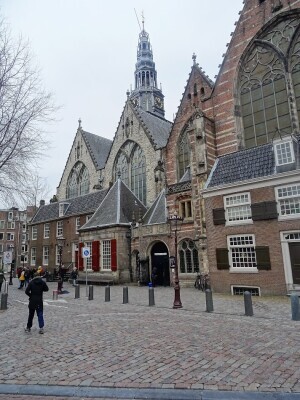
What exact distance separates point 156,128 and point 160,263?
65.2 feet

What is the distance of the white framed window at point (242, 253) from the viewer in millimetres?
16000

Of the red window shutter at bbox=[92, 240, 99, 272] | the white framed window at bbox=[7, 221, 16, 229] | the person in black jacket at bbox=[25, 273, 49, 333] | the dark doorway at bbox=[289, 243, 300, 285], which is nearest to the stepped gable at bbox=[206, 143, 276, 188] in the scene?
the dark doorway at bbox=[289, 243, 300, 285]

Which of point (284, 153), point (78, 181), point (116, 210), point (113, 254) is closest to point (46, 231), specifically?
point (78, 181)

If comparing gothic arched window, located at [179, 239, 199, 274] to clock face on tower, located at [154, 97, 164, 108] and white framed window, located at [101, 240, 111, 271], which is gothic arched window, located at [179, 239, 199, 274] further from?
clock face on tower, located at [154, 97, 164, 108]

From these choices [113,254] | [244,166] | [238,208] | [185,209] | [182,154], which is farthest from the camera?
[182,154]

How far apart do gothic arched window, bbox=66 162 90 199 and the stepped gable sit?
26495 millimetres

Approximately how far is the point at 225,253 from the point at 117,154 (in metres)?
24.1

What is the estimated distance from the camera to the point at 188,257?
22703 millimetres

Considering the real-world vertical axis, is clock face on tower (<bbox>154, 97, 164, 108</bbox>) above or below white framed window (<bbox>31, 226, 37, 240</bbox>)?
above

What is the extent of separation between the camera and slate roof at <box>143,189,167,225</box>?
82.8 feet

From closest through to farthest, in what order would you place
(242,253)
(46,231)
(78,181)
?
(242,253) → (46,231) → (78,181)

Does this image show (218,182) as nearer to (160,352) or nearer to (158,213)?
(158,213)

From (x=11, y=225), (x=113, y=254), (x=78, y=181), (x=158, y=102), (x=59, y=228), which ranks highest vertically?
(x=158, y=102)

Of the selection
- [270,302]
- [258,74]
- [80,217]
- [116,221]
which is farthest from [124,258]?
[258,74]
